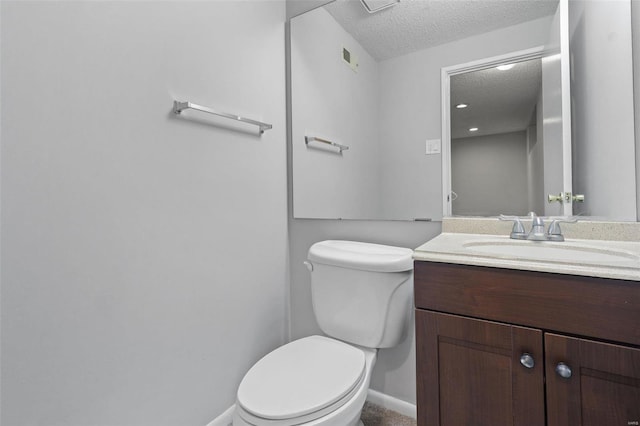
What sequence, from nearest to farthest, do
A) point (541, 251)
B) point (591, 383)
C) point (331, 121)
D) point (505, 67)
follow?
point (591, 383) < point (541, 251) < point (505, 67) < point (331, 121)

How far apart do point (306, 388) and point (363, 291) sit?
422 mm

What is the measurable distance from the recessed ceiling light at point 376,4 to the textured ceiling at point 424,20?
0.02 metres

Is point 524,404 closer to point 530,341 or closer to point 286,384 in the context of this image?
point 530,341

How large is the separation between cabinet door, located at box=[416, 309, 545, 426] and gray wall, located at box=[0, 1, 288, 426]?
85 cm

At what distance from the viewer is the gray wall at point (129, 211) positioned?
31.7 inches

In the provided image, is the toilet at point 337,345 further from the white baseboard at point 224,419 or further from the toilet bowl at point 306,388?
the white baseboard at point 224,419

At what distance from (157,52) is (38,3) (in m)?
0.31

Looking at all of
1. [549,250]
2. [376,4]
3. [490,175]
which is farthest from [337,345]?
[376,4]

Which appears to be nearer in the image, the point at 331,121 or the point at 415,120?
the point at 415,120

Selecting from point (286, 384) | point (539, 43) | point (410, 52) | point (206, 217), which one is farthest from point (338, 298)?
point (539, 43)

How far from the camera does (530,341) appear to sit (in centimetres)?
71

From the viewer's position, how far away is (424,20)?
4.52 ft

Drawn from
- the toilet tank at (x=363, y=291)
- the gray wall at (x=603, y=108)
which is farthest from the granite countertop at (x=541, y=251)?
the toilet tank at (x=363, y=291)

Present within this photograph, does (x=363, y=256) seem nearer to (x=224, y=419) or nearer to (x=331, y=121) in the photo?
(x=331, y=121)
